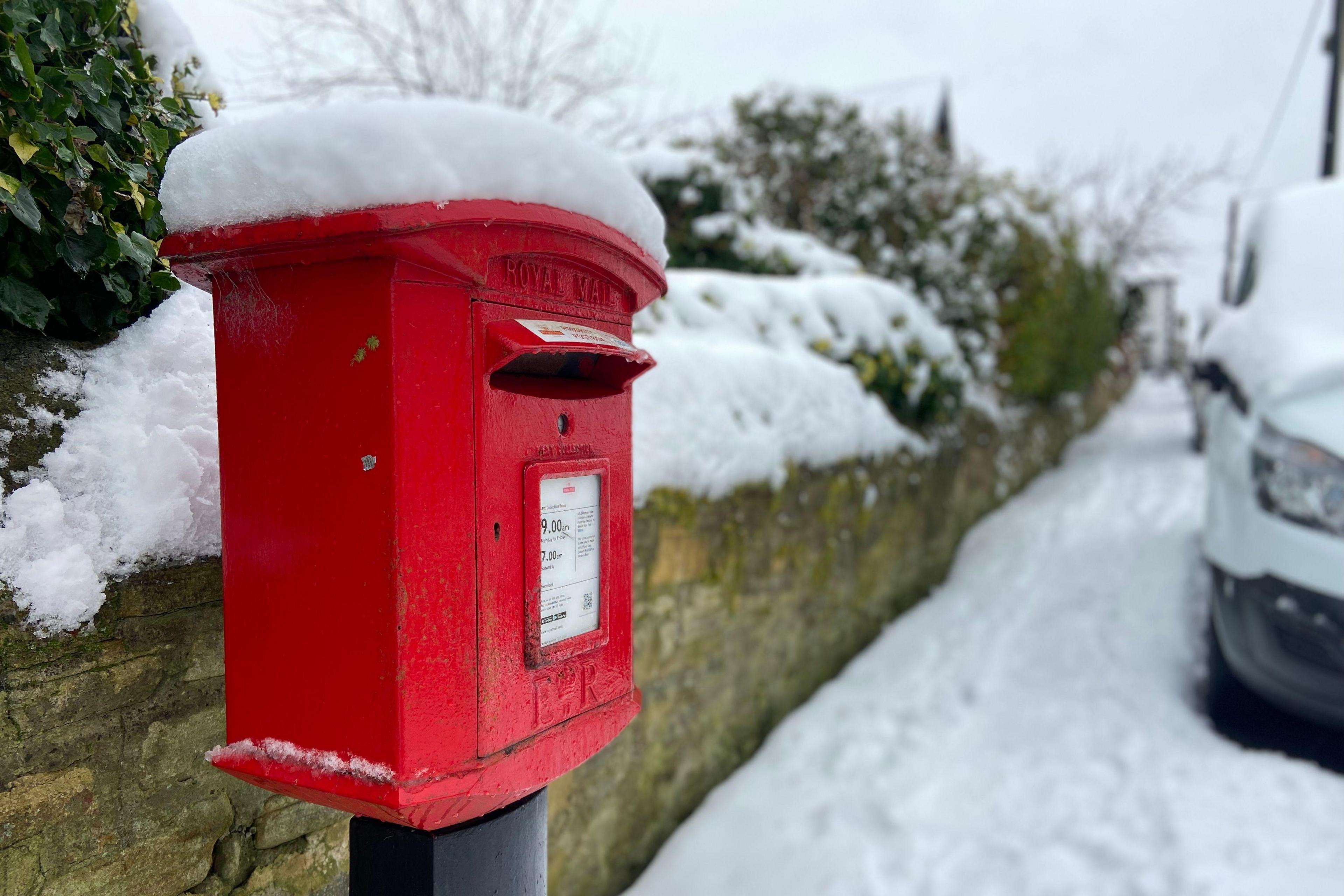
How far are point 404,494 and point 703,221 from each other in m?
4.77

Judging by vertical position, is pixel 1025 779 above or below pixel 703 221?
below

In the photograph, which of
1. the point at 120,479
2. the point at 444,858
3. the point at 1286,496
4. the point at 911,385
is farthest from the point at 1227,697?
the point at 120,479

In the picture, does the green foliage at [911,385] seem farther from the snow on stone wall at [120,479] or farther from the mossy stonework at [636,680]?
the snow on stone wall at [120,479]

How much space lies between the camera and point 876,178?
282 inches

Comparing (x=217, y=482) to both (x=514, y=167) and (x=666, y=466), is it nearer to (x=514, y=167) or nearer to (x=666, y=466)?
(x=514, y=167)

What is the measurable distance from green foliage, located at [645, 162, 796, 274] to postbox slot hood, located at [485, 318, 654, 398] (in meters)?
4.30

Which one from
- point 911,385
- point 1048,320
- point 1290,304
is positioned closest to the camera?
point 1290,304

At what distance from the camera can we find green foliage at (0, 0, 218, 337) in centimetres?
121

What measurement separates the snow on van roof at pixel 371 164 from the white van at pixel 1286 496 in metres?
2.99

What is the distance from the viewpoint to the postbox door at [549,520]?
119cm

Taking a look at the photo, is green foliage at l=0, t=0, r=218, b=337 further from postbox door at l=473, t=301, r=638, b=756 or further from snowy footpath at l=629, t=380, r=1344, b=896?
snowy footpath at l=629, t=380, r=1344, b=896

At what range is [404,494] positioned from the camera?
1122mm

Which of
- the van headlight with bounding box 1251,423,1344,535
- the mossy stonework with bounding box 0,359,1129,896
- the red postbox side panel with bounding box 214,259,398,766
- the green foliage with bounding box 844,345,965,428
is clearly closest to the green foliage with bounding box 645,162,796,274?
the green foliage with bounding box 844,345,965,428

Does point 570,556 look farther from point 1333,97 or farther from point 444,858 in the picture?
point 1333,97
